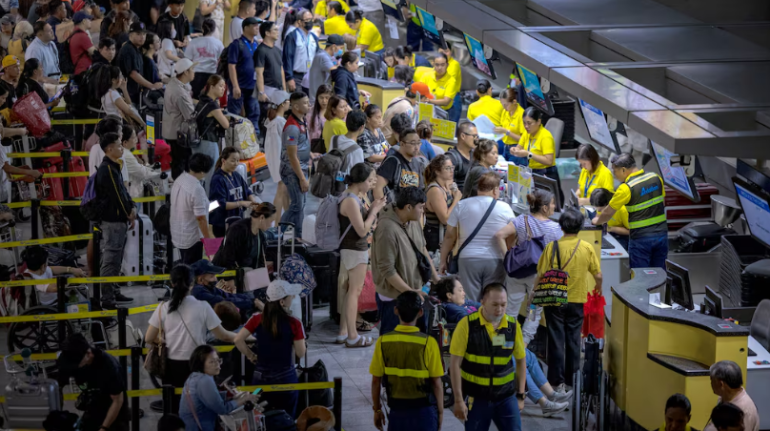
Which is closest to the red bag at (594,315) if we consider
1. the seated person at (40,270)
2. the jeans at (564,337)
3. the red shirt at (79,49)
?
the jeans at (564,337)

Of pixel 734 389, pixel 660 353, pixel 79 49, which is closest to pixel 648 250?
pixel 660 353

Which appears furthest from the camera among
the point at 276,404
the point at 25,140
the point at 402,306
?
the point at 25,140

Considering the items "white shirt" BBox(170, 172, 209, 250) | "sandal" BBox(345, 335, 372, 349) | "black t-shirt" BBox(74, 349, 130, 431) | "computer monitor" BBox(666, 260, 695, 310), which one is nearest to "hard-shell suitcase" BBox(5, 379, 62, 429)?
"black t-shirt" BBox(74, 349, 130, 431)

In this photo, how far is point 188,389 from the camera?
251 inches

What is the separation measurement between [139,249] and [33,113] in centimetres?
390

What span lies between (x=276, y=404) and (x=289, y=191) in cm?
390

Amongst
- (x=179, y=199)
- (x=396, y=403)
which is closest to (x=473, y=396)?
(x=396, y=403)

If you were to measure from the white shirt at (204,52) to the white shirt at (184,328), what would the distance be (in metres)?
7.19

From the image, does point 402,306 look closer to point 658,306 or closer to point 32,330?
point 658,306

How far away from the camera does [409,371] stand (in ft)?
20.1

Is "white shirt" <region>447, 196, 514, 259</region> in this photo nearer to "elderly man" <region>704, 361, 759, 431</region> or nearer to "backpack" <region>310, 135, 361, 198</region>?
"backpack" <region>310, 135, 361, 198</region>

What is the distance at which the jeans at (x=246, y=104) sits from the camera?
13.4 meters

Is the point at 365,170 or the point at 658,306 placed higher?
the point at 365,170

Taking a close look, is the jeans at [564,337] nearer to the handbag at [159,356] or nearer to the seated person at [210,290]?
the seated person at [210,290]
